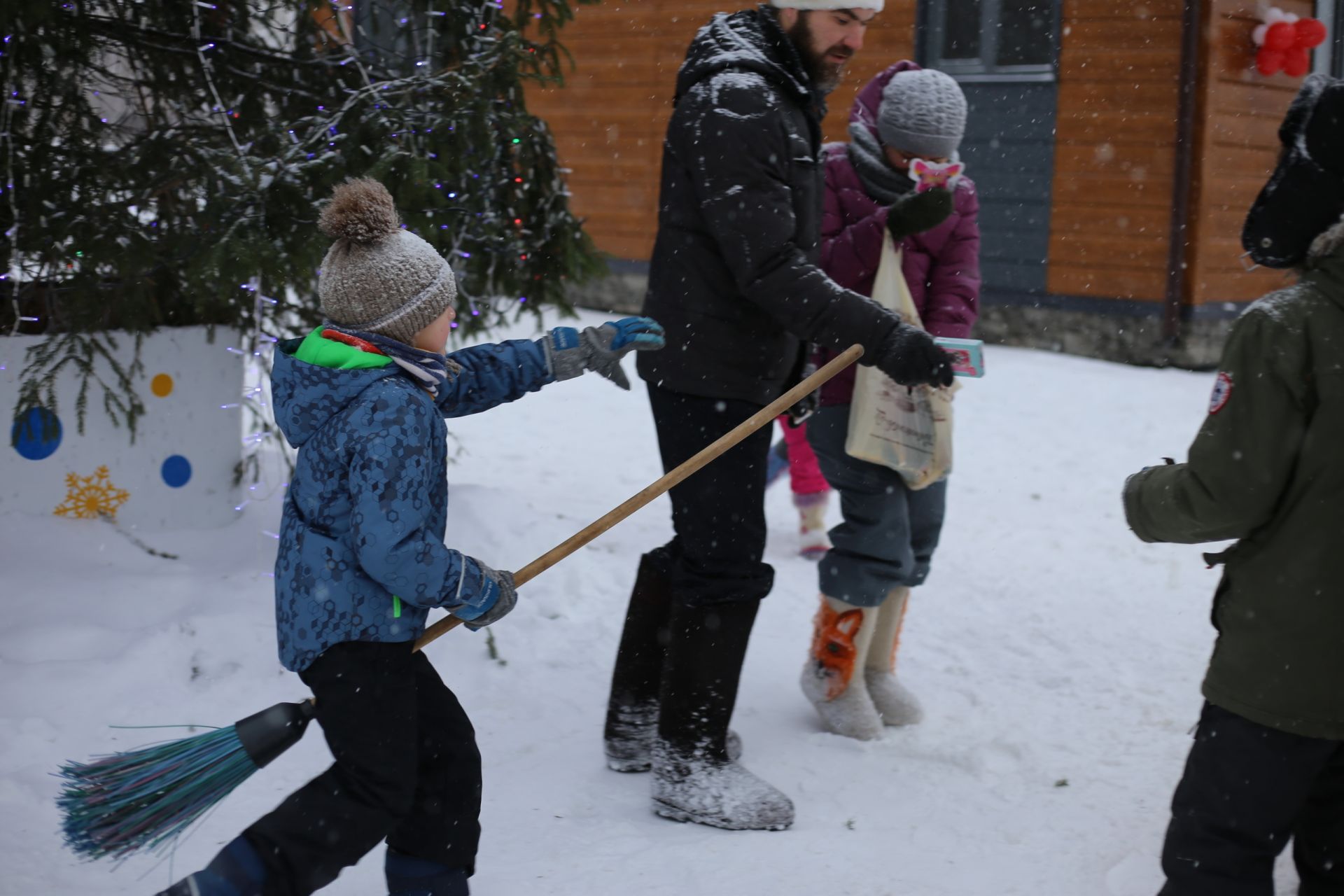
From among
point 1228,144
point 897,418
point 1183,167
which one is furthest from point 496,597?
point 1228,144

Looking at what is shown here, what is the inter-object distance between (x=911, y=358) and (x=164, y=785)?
6.27 feet

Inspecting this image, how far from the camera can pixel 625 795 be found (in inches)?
134

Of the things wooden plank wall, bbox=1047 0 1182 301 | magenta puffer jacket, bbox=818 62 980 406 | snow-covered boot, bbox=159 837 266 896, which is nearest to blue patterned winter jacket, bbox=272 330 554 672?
snow-covered boot, bbox=159 837 266 896

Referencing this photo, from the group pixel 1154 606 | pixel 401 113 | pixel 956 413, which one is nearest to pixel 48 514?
pixel 401 113

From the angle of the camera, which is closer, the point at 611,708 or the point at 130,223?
the point at 611,708

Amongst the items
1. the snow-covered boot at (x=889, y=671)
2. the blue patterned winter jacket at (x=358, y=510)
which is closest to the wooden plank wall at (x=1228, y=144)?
the snow-covered boot at (x=889, y=671)

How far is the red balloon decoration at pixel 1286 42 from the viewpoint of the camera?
9195 millimetres

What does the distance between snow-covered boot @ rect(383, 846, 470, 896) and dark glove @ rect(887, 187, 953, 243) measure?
2.13 metres

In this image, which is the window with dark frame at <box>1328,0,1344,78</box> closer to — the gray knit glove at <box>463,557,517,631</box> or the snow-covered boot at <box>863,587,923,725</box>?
the snow-covered boot at <box>863,587,923,725</box>

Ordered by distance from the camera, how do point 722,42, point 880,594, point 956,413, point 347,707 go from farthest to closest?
1. point 956,413
2. point 880,594
3. point 722,42
4. point 347,707

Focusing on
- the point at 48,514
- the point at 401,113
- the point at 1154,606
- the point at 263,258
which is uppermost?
the point at 401,113

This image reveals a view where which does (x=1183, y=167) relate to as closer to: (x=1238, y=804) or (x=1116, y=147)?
(x=1116, y=147)

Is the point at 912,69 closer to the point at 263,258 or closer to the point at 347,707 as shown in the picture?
the point at 263,258

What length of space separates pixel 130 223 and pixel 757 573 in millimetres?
2430
